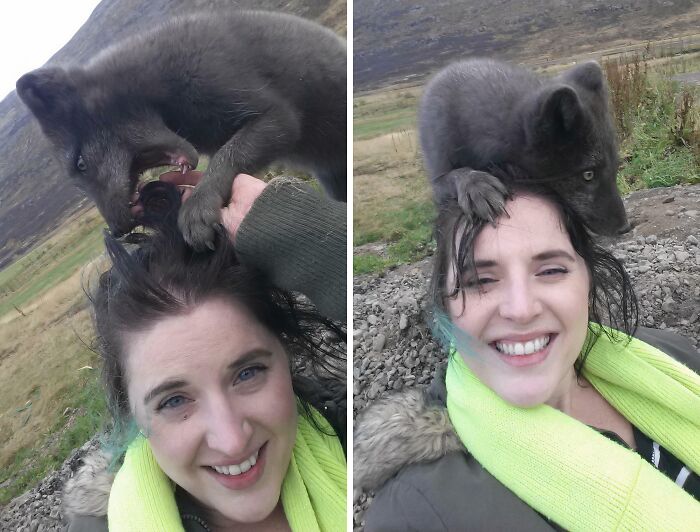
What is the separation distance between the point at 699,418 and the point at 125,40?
46.5 inches

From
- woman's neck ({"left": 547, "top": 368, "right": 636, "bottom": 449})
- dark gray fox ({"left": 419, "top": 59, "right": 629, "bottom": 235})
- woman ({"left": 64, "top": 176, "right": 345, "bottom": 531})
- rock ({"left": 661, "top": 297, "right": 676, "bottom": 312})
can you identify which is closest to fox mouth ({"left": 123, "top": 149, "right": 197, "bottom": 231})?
woman ({"left": 64, "top": 176, "right": 345, "bottom": 531})

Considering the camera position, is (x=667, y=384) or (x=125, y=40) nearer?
(x=667, y=384)

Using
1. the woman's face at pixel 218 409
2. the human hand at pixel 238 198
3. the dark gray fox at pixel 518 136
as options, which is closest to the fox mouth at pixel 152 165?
the human hand at pixel 238 198

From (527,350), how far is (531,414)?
0.27 ft

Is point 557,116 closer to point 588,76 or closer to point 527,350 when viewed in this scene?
point 588,76

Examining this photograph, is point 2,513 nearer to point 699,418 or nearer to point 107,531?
point 107,531

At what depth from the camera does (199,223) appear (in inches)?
30.7

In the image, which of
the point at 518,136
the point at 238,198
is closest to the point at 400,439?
the point at 238,198

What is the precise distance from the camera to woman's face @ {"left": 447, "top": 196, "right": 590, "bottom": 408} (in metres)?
0.72

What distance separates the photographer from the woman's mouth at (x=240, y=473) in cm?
67

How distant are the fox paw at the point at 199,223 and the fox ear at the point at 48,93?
0.33 m

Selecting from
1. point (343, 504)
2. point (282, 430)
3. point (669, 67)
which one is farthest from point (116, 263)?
point (669, 67)

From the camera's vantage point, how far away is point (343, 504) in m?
0.67

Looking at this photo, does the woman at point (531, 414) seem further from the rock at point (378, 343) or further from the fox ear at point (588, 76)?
the fox ear at point (588, 76)
